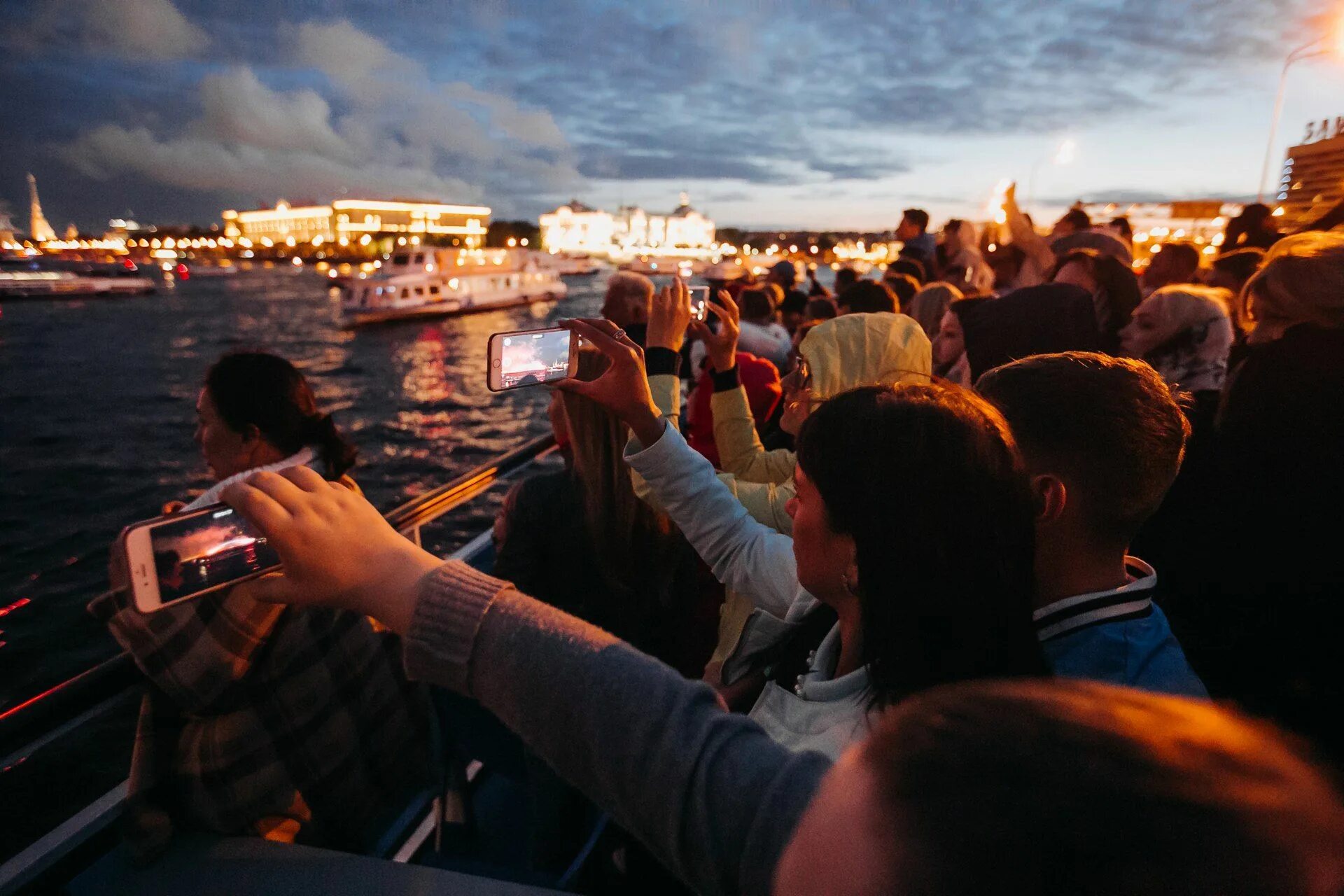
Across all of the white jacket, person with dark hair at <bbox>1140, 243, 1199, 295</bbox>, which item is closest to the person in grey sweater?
the white jacket

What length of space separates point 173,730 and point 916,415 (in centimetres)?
163

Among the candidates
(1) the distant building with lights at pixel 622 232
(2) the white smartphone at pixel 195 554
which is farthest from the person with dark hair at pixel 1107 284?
(1) the distant building with lights at pixel 622 232

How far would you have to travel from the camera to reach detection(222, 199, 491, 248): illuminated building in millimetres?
120812

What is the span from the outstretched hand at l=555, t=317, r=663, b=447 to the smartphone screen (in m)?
0.04

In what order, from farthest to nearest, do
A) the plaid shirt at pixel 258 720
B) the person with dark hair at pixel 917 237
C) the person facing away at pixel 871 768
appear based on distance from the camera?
the person with dark hair at pixel 917 237
the plaid shirt at pixel 258 720
the person facing away at pixel 871 768

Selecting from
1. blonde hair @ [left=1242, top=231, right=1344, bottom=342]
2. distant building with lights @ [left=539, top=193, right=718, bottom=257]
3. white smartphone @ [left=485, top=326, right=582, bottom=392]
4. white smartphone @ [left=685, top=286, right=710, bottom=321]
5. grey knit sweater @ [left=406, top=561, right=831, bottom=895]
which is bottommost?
grey knit sweater @ [left=406, top=561, right=831, bottom=895]

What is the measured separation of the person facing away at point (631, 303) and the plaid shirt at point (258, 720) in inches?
50.7

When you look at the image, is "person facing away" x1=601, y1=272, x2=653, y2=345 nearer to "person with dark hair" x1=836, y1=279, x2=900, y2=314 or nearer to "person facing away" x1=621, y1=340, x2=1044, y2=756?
"person facing away" x1=621, y1=340, x2=1044, y2=756

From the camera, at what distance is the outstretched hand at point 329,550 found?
27.1 inches

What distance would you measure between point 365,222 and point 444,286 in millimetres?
91628

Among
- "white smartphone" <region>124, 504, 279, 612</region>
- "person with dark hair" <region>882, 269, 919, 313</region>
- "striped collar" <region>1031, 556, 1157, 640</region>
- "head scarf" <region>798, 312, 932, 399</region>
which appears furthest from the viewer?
"person with dark hair" <region>882, 269, 919, 313</region>

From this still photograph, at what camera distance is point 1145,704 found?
42 centimetres

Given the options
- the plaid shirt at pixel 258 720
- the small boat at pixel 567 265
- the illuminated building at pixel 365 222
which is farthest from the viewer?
the illuminated building at pixel 365 222

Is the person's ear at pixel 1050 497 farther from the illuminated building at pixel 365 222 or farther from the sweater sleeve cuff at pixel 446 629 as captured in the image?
the illuminated building at pixel 365 222
